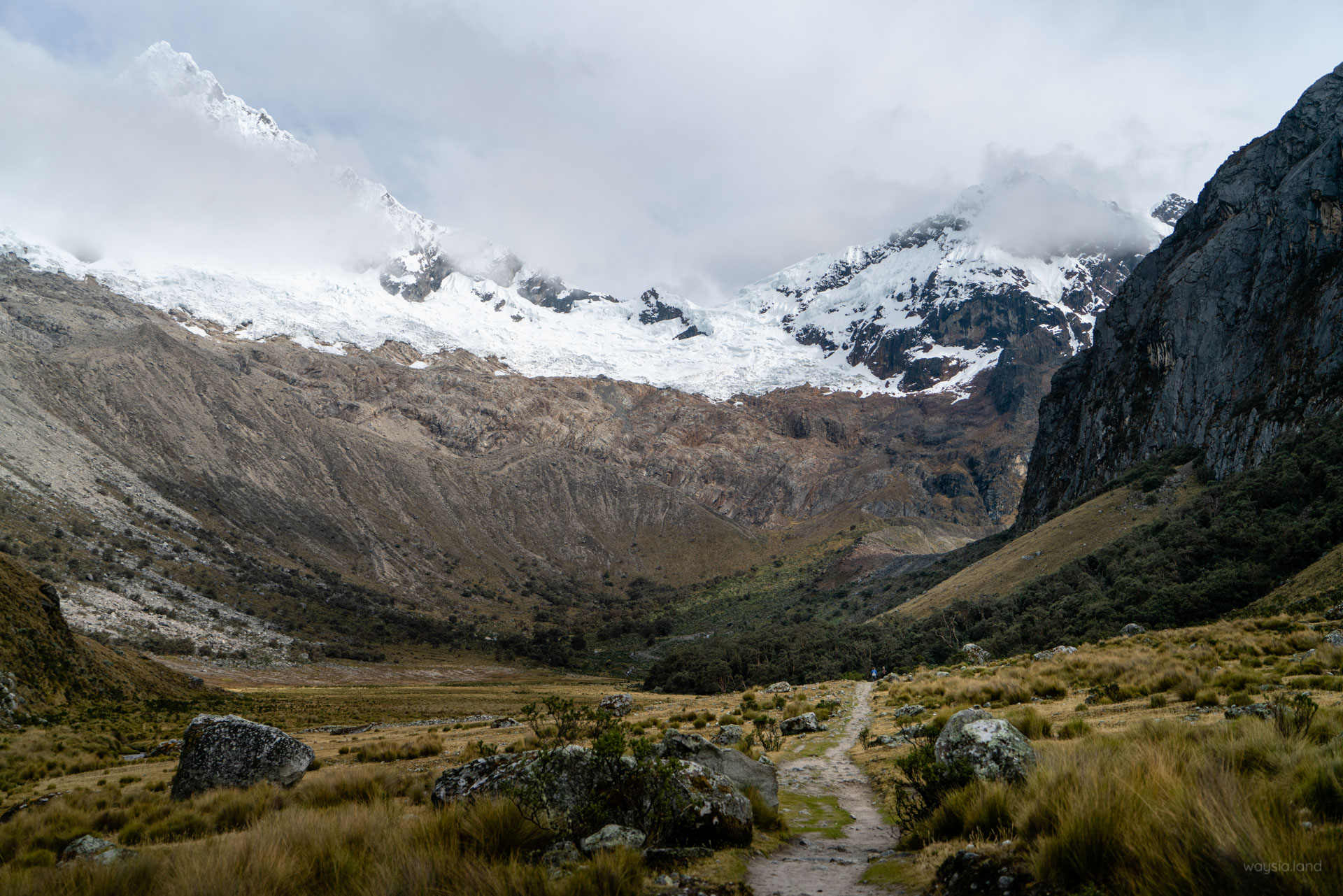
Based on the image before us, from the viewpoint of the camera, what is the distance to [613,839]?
267 inches

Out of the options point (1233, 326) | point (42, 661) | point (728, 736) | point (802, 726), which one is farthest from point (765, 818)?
point (1233, 326)

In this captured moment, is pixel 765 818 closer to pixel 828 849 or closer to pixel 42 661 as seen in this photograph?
pixel 828 849

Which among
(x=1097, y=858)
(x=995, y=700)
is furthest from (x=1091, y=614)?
(x=1097, y=858)

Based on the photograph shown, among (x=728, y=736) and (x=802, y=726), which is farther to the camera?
(x=802, y=726)

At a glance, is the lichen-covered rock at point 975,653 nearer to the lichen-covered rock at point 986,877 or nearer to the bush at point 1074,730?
the bush at point 1074,730

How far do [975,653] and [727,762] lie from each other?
146ft

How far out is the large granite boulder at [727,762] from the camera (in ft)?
33.3

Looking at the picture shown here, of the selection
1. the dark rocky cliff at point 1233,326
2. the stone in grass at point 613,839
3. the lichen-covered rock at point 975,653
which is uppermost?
the dark rocky cliff at point 1233,326

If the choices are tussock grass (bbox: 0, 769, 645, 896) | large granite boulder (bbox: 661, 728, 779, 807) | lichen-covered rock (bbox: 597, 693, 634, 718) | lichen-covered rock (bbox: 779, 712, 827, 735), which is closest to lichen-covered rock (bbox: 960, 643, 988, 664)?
lichen-covered rock (bbox: 597, 693, 634, 718)

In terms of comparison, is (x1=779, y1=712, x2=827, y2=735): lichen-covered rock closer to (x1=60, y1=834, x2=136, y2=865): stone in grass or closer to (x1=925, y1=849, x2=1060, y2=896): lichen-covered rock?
(x1=925, y1=849, x2=1060, y2=896): lichen-covered rock

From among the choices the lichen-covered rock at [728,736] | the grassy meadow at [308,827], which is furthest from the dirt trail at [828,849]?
the lichen-covered rock at [728,736]

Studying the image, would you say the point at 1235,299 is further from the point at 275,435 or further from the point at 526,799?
the point at 275,435

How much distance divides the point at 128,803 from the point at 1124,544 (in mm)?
72438

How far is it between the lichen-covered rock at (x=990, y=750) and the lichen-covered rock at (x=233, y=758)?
43.1 feet
